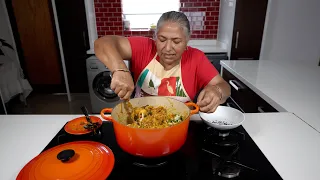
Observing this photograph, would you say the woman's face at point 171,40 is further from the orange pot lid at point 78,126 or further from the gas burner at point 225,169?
the gas burner at point 225,169

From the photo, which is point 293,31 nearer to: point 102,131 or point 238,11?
point 238,11

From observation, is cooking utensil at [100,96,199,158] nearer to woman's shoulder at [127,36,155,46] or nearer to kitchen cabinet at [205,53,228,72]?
woman's shoulder at [127,36,155,46]

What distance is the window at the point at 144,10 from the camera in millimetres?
3064

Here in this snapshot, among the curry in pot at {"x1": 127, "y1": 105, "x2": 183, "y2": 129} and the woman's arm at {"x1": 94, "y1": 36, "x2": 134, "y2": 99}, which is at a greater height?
the woman's arm at {"x1": 94, "y1": 36, "x2": 134, "y2": 99}

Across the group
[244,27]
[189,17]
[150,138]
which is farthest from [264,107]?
[189,17]

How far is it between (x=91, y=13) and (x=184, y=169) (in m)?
2.93

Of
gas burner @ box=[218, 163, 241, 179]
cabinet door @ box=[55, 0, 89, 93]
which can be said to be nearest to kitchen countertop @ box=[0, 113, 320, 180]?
gas burner @ box=[218, 163, 241, 179]

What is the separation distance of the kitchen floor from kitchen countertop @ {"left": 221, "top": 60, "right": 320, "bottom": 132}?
7.35 ft

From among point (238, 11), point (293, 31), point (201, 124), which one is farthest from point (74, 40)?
point (293, 31)

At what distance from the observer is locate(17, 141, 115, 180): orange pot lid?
57cm

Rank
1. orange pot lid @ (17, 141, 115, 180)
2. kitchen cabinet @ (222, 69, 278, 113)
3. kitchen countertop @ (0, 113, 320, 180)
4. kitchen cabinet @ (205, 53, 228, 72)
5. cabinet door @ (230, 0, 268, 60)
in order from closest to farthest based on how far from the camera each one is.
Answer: orange pot lid @ (17, 141, 115, 180) < kitchen countertop @ (0, 113, 320, 180) < kitchen cabinet @ (222, 69, 278, 113) < cabinet door @ (230, 0, 268, 60) < kitchen cabinet @ (205, 53, 228, 72)

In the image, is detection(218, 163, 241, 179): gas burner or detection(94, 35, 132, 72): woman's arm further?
detection(94, 35, 132, 72): woman's arm

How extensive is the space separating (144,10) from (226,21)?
119cm

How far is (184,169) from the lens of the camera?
25.8 inches
